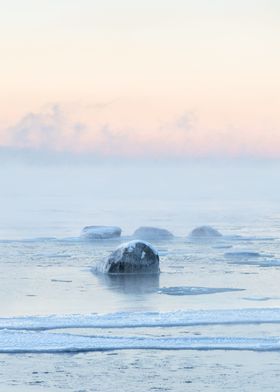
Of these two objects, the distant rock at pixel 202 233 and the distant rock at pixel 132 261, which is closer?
the distant rock at pixel 132 261

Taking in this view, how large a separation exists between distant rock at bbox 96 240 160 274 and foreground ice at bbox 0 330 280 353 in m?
7.68

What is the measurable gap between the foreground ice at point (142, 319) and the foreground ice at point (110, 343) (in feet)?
2.55

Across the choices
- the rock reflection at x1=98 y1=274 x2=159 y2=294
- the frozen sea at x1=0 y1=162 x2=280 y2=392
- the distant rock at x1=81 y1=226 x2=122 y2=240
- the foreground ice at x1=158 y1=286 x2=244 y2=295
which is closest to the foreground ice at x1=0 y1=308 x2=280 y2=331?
the frozen sea at x1=0 y1=162 x2=280 y2=392

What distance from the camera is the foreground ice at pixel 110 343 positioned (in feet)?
46.9

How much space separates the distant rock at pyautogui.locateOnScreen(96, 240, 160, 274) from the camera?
23047 mm

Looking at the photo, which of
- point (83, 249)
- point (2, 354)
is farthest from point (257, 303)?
point (83, 249)

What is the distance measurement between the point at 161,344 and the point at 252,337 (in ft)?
4.99

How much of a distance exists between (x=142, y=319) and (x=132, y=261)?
6.51 metres

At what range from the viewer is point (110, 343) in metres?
14.6

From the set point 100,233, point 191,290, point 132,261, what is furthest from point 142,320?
point 100,233

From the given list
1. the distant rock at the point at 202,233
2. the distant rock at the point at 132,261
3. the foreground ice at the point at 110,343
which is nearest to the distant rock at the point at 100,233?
the distant rock at the point at 202,233

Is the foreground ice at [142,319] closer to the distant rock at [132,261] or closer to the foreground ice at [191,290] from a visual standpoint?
the foreground ice at [191,290]

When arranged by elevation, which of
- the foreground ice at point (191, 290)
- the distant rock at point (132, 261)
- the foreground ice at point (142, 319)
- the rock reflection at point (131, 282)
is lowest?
the foreground ice at point (142, 319)

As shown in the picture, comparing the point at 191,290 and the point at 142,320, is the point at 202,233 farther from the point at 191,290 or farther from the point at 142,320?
the point at 142,320
